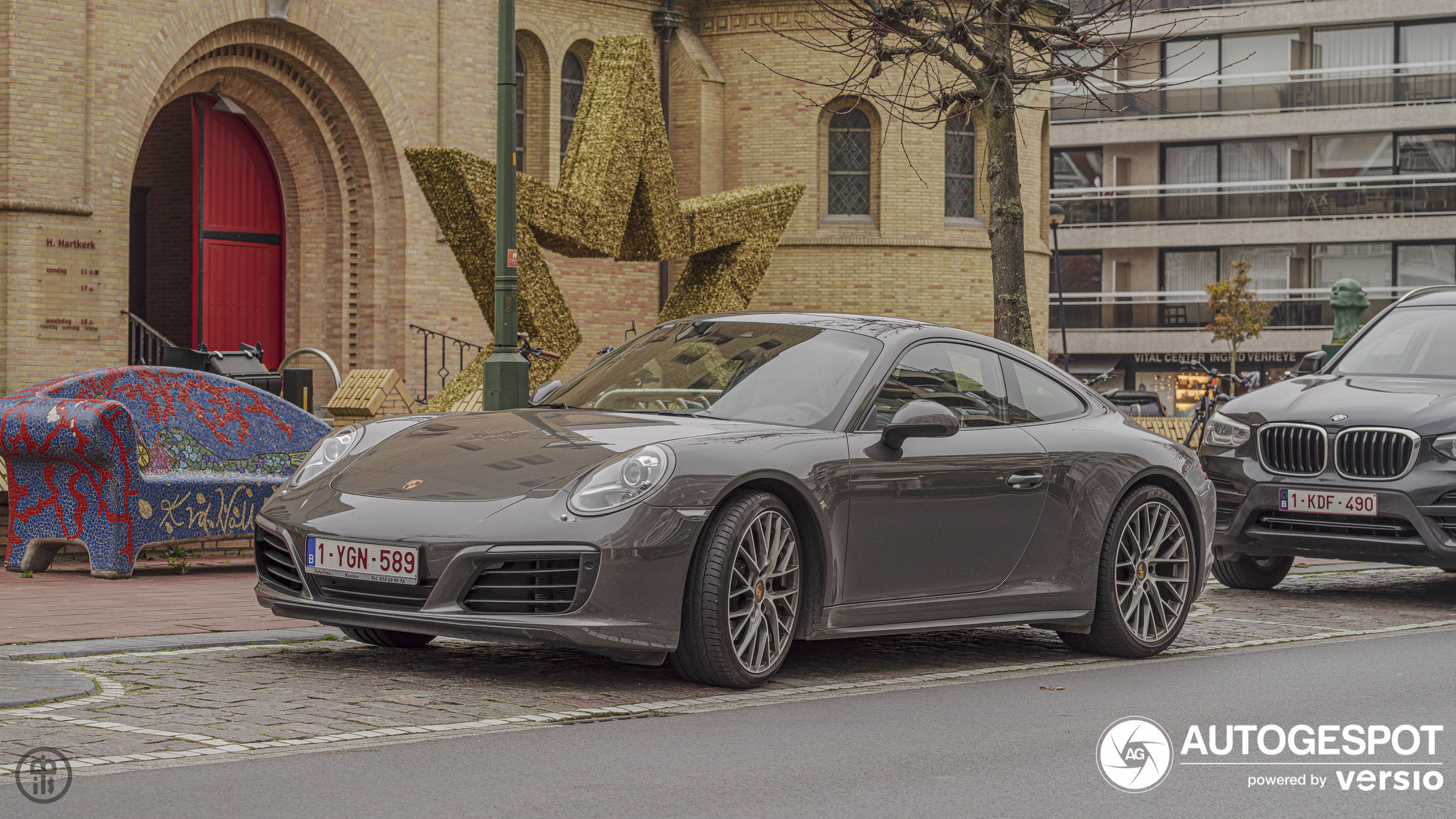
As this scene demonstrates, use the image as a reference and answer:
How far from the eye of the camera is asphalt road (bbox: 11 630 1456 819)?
4637 millimetres

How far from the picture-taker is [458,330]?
981 inches

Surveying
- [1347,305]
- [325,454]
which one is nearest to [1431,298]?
[325,454]

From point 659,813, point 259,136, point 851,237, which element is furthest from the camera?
point 851,237

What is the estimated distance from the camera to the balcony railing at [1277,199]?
58.3 m

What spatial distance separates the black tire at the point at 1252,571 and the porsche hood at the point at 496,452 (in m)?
5.93

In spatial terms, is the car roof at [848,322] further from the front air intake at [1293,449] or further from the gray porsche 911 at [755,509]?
the front air intake at [1293,449]

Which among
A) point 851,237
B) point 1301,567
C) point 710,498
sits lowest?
point 1301,567

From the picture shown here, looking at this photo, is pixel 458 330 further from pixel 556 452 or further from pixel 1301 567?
pixel 556 452

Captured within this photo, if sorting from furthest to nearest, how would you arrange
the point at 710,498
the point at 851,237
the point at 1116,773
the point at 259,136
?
the point at 851,237, the point at 259,136, the point at 710,498, the point at 1116,773

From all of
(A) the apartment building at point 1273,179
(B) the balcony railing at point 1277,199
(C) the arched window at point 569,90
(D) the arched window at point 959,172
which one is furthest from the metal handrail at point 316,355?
(B) the balcony railing at point 1277,199

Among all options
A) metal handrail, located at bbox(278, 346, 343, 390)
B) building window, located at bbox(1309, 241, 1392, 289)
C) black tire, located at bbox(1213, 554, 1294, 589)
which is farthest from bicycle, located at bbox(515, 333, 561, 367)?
building window, located at bbox(1309, 241, 1392, 289)

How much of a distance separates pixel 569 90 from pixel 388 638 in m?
22.0

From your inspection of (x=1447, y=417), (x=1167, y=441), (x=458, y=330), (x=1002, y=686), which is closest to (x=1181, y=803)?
(x=1002, y=686)

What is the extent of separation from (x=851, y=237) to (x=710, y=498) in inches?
922
